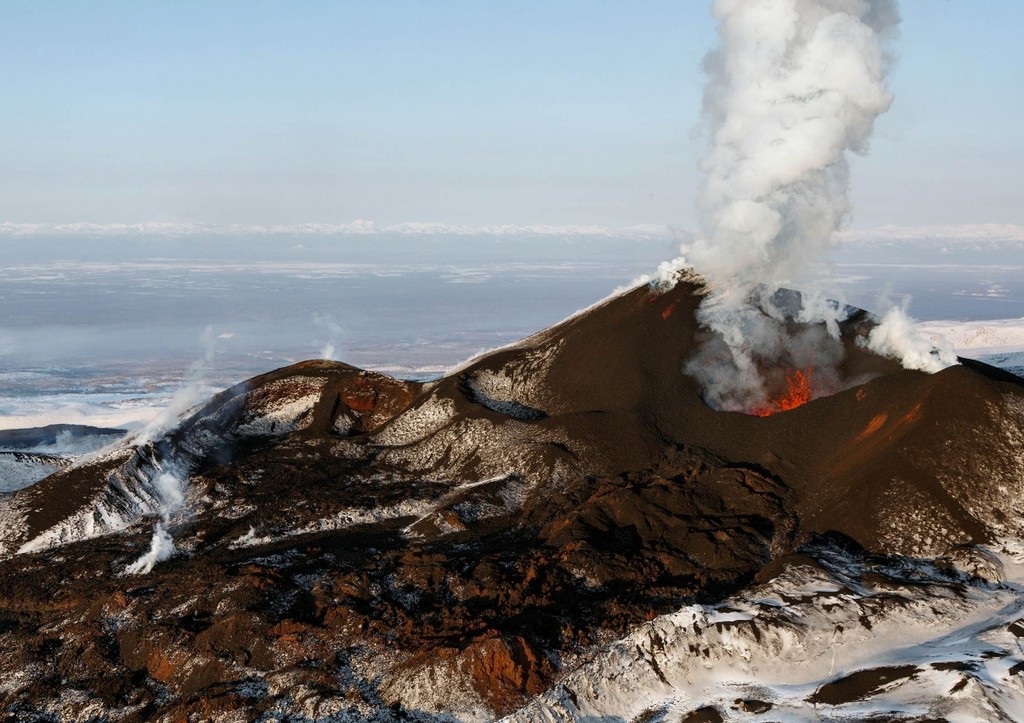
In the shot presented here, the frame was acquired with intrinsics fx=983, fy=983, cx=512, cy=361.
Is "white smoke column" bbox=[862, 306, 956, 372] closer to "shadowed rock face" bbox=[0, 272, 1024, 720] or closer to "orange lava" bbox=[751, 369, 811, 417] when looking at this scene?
"shadowed rock face" bbox=[0, 272, 1024, 720]

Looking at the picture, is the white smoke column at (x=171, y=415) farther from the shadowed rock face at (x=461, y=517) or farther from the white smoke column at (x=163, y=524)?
the white smoke column at (x=163, y=524)

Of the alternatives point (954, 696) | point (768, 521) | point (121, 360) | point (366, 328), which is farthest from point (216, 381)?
point (954, 696)

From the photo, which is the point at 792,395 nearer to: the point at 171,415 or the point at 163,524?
the point at 163,524

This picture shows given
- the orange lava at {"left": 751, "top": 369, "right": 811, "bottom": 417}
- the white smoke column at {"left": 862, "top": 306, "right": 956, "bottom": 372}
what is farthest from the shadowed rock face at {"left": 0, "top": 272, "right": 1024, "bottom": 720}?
the orange lava at {"left": 751, "top": 369, "right": 811, "bottom": 417}

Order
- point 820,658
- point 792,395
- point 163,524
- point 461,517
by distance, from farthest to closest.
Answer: point 792,395 → point 163,524 → point 461,517 → point 820,658

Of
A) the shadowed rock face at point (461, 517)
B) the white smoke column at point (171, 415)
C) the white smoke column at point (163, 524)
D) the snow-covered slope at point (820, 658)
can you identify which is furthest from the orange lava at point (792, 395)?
the white smoke column at point (171, 415)

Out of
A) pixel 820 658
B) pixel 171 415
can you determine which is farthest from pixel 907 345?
pixel 171 415
